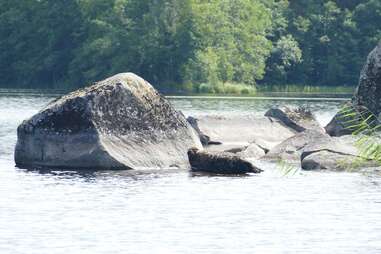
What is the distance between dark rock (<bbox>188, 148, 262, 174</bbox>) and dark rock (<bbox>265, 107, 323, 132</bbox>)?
445 inches

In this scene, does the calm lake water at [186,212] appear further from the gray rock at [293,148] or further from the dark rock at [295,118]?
the dark rock at [295,118]

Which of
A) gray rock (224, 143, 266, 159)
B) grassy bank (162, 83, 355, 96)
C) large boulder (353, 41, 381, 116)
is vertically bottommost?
grassy bank (162, 83, 355, 96)

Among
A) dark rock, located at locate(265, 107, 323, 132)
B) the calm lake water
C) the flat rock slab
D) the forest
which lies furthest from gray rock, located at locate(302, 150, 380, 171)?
the forest

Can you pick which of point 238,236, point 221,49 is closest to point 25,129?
point 238,236

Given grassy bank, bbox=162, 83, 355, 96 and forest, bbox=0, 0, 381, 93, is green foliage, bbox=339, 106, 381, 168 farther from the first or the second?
forest, bbox=0, 0, 381, 93

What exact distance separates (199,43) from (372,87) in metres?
67.7

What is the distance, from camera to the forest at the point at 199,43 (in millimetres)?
113938

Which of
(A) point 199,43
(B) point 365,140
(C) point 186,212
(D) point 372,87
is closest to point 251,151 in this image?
(D) point 372,87

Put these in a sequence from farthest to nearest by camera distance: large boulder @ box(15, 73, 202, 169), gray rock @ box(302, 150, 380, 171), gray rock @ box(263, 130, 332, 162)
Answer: gray rock @ box(263, 130, 332, 162) < gray rock @ box(302, 150, 380, 171) < large boulder @ box(15, 73, 202, 169)

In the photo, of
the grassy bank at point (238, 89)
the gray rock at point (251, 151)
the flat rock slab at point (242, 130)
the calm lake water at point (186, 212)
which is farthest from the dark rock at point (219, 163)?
the grassy bank at point (238, 89)

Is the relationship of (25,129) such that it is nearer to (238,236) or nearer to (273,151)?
(273,151)

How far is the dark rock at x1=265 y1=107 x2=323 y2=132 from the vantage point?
156ft

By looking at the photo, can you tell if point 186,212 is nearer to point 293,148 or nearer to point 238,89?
point 293,148

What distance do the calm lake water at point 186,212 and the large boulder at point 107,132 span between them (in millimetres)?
839
